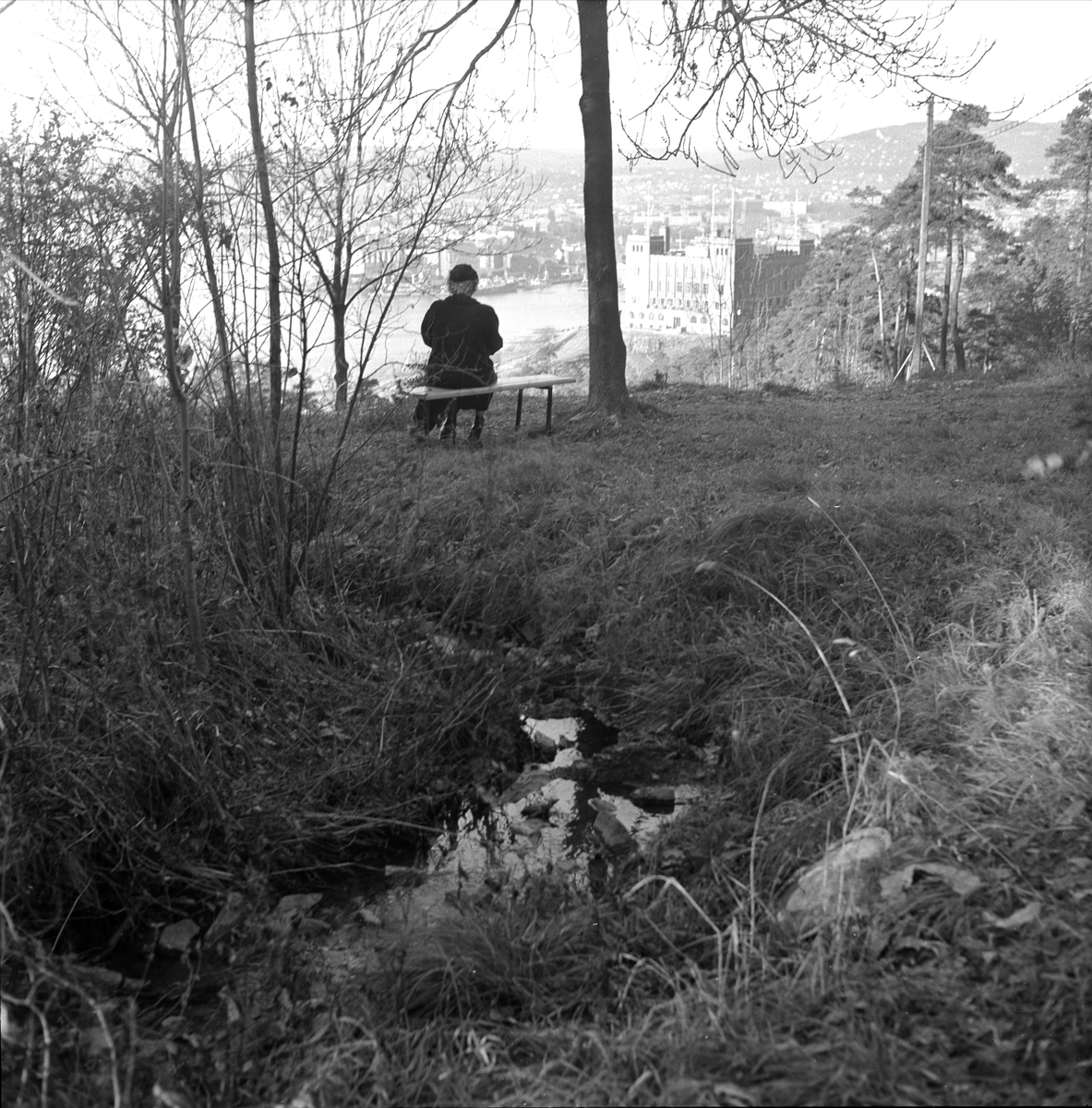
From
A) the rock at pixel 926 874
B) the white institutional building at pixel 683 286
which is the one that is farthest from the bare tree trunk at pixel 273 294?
the white institutional building at pixel 683 286

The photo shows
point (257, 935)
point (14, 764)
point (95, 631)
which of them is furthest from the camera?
point (95, 631)

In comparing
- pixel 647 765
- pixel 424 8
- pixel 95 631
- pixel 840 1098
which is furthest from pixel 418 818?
pixel 424 8

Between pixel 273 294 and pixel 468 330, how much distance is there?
4.77m

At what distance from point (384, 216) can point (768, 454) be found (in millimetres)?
4313

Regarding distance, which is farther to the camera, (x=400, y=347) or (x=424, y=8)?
(x=424, y=8)

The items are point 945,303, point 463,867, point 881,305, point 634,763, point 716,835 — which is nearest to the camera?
point 716,835

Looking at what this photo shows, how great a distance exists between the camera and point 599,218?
10602 mm

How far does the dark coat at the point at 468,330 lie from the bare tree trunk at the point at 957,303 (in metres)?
34.2

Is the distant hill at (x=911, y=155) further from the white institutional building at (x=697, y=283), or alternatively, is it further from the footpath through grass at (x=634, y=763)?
the footpath through grass at (x=634, y=763)

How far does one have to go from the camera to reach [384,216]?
4.88m

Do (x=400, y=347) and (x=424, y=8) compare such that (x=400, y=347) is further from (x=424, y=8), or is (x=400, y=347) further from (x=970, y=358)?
(x=970, y=358)

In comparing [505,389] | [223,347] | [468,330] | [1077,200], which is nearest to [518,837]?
[223,347]

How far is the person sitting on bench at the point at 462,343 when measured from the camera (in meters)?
9.12

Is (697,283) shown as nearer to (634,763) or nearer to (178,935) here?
(634,763)
